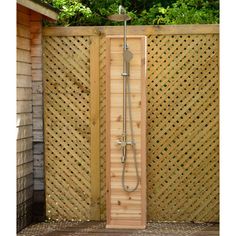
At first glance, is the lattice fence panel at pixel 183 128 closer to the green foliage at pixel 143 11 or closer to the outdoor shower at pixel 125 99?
the outdoor shower at pixel 125 99

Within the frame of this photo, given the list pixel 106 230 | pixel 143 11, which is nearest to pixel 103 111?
pixel 106 230

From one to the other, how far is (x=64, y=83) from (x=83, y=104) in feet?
0.96

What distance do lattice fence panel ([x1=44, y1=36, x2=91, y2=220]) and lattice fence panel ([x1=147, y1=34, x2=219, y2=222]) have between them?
65 centimetres

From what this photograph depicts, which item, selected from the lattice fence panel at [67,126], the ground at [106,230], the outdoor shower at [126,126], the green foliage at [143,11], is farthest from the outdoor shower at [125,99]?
the green foliage at [143,11]

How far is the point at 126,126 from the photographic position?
20.0 ft

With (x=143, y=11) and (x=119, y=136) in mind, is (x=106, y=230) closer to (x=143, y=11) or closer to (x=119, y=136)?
(x=119, y=136)

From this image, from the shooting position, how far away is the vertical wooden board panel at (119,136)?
609 cm

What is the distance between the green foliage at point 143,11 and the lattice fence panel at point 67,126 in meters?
2.48

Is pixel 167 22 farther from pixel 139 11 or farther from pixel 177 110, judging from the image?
pixel 177 110

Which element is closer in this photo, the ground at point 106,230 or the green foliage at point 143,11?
the ground at point 106,230

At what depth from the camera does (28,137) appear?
639cm

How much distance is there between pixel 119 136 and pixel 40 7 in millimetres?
1416

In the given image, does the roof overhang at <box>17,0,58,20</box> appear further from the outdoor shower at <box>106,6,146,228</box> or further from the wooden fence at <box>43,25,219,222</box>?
the outdoor shower at <box>106,6,146,228</box>
